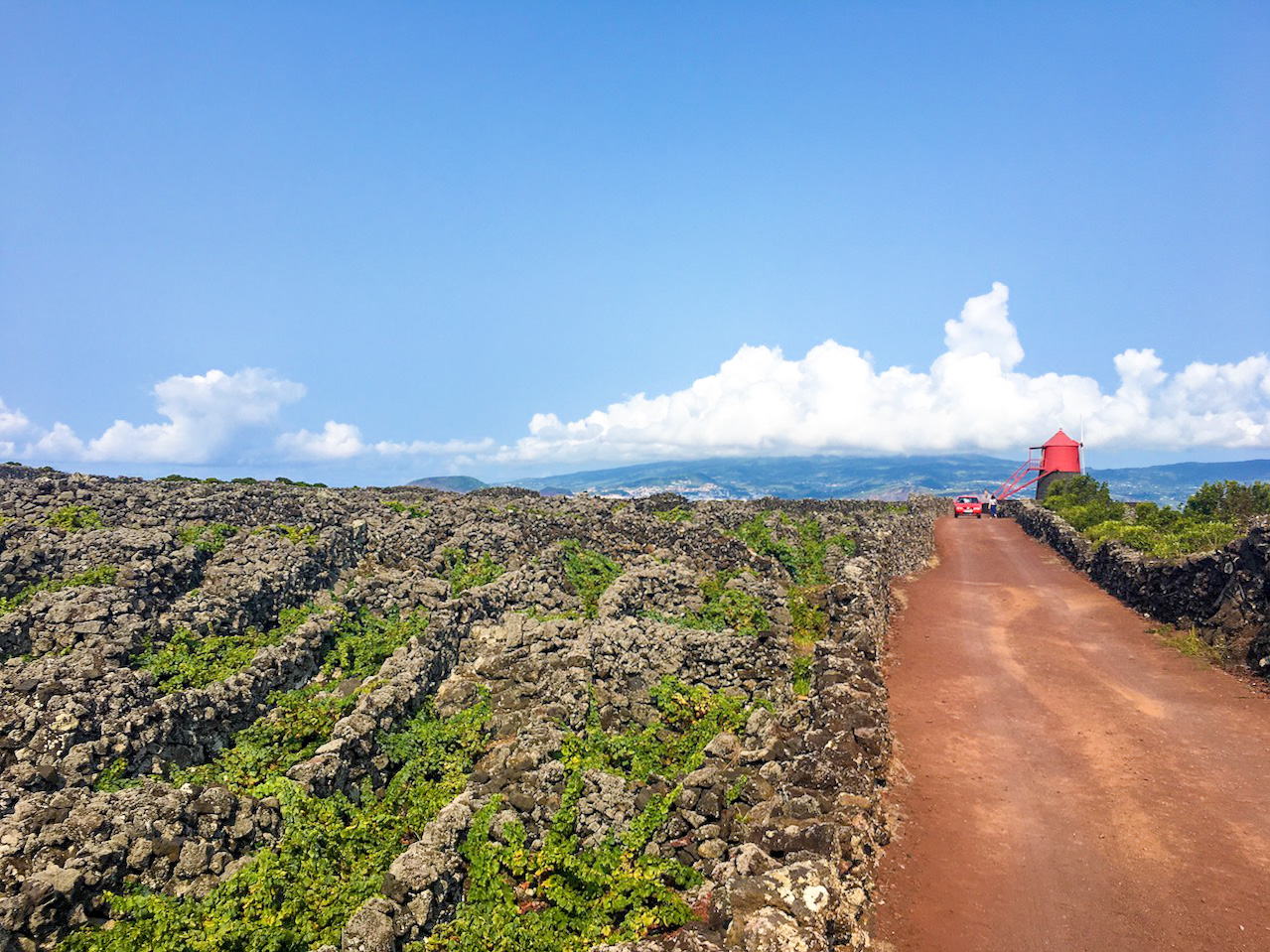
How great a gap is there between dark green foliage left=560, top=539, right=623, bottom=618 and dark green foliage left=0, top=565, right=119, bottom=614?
12643mm

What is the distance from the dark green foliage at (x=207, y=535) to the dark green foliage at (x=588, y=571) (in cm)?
1123

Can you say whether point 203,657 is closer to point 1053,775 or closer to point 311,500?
point 311,500

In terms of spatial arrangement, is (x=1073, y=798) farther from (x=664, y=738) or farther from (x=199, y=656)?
(x=199, y=656)

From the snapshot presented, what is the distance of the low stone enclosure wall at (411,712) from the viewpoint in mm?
9000

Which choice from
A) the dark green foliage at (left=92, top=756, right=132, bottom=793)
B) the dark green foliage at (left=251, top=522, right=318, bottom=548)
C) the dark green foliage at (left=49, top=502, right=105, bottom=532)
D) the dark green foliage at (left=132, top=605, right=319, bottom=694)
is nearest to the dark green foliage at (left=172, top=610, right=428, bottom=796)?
the dark green foliage at (left=92, top=756, right=132, bottom=793)

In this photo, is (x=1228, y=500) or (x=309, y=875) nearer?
(x=309, y=875)

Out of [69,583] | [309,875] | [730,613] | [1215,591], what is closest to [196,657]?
[69,583]

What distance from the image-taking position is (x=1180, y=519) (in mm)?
31047

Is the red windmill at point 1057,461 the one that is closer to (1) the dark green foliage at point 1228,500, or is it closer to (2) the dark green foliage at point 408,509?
(1) the dark green foliage at point 1228,500

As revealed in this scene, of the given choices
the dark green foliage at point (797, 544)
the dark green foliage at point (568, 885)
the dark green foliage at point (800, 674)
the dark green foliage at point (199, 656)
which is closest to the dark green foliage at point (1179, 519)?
the dark green foliage at point (797, 544)

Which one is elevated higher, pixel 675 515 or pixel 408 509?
pixel 408 509

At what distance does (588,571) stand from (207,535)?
12680 millimetres

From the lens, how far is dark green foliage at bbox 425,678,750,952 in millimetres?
8828

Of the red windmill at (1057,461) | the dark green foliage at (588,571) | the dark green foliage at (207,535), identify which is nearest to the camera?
the dark green foliage at (588,571)
